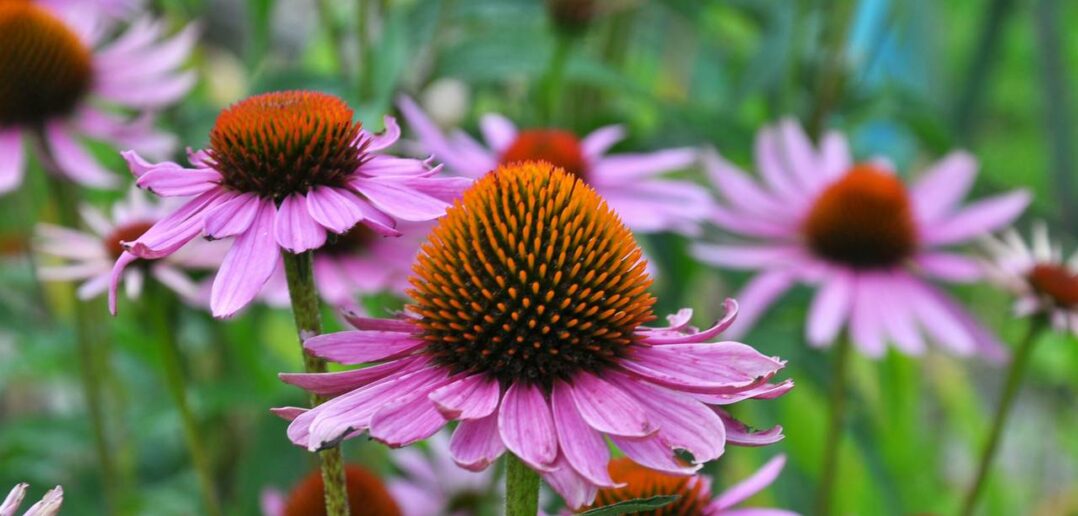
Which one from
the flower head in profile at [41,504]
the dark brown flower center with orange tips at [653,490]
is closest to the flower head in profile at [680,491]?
the dark brown flower center with orange tips at [653,490]

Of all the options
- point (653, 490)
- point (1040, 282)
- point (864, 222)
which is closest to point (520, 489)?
point (653, 490)

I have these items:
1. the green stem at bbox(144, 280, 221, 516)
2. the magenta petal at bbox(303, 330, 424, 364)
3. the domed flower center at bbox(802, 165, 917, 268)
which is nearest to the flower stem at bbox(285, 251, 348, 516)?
the magenta petal at bbox(303, 330, 424, 364)

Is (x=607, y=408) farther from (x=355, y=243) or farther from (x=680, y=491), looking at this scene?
(x=355, y=243)

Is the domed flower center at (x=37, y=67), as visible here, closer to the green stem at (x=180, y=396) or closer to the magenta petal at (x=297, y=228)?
the green stem at (x=180, y=396)

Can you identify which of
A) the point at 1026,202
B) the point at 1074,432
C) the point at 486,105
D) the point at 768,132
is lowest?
the point at 1074,432

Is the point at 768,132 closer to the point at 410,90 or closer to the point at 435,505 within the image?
the point at 410,90

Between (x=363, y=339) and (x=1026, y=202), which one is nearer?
(x=363, y=339)

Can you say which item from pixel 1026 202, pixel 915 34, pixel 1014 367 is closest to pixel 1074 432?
pixel 915 34
